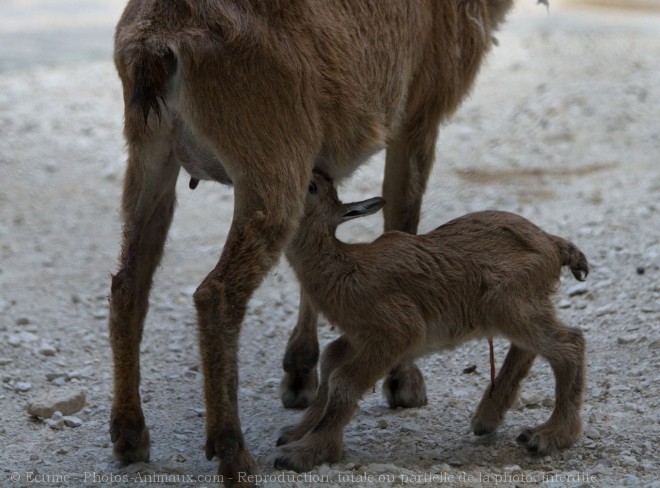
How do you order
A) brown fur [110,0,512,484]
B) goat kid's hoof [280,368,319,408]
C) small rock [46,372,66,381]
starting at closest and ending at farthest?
brown fur [110,0,512,484], goat kid's hoof [280,368,319,408], small rock [46,372,66,381]

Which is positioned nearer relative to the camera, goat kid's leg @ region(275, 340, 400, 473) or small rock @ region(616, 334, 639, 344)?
goat kid's leg @ region(275, 340, 400, 473)

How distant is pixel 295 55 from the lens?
14.0 ft

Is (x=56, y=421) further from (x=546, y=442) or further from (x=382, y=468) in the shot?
(x=546, y=442)

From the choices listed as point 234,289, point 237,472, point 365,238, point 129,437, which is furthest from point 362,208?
point 365,238

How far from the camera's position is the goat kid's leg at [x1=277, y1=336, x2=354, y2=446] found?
4.70 m

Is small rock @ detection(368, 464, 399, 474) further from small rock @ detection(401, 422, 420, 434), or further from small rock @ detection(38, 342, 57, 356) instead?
small rock @ detection(38, 342, 57, 356)

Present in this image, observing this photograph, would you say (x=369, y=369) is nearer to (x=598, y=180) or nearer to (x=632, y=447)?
(x=632, y=447)

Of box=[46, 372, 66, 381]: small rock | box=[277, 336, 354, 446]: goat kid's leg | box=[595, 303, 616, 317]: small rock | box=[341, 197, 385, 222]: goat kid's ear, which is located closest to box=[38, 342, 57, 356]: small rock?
box=[46, 372, 66, 381]: small rock

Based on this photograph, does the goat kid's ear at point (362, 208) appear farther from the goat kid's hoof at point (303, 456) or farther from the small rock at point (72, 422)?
the small rock at point (72, 422)

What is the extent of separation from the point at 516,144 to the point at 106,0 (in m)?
9.04

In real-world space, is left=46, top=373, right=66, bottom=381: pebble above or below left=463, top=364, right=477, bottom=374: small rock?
below

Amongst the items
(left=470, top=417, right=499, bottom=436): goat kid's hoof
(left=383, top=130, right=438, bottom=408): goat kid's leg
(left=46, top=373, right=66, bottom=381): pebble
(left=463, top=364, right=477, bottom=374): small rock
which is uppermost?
(left=383, top=130, right=438, bottom=408): goat kid's leg

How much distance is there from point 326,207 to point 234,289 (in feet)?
2.31

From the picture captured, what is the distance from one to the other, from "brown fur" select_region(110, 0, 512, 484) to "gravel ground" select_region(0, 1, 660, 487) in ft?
1.15
